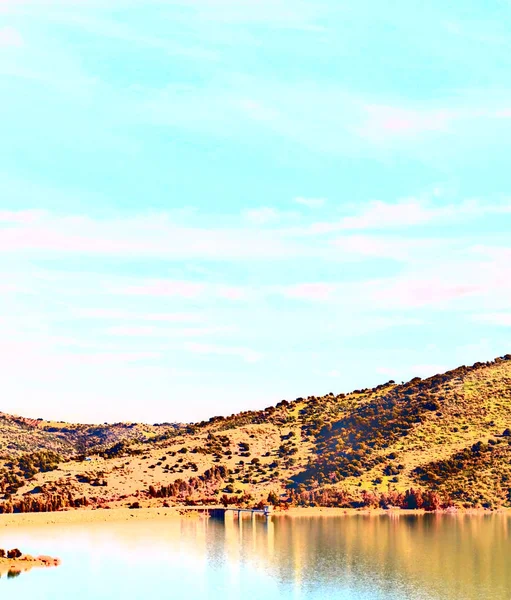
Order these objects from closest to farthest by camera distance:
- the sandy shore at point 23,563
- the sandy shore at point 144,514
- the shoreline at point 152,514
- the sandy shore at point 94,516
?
the sandy shore at point 23,563, the sandy shore at point 94,516, the sandy shore at point 144,514, the shoreline at point 152,514

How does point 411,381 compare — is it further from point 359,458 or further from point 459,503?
point 459,503

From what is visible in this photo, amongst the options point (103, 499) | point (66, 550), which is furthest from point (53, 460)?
point (66, 550)

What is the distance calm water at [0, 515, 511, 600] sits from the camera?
187 feet

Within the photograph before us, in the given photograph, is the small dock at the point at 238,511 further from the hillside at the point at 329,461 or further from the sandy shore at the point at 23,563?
→ the sandy shore at the point at 23,563

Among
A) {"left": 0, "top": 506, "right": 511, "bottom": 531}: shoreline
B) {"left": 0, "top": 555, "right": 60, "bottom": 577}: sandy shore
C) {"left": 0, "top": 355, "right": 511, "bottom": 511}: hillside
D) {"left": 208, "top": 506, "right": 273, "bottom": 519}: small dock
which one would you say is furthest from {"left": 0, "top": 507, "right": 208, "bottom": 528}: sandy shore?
{"left": 0, "top": 555, "right": 60, "bottom": 577}: sandy shore

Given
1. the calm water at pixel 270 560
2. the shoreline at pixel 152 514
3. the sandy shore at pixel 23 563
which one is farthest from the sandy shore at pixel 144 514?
the sandy shore at pixel 23 563

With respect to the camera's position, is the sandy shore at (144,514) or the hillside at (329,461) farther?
the hillside at (329,461)

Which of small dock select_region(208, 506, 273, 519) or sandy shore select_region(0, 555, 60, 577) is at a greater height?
small dock select_region(208, 506, 273, 519)

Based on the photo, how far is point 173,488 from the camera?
113 meters

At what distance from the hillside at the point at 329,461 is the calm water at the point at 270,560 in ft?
54.8

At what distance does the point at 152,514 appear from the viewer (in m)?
99.2

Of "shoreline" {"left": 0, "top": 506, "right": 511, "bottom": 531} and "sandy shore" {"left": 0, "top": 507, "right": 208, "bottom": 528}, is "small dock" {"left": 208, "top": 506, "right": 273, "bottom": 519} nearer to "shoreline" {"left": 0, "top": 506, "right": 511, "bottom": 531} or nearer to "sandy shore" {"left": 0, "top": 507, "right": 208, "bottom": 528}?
"shoreline" {"left": 0, "top": 506, "right": 511, "bottom": 531}

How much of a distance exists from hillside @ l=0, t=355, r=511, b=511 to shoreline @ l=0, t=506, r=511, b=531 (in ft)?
10.2

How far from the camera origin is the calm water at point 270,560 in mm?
57031
